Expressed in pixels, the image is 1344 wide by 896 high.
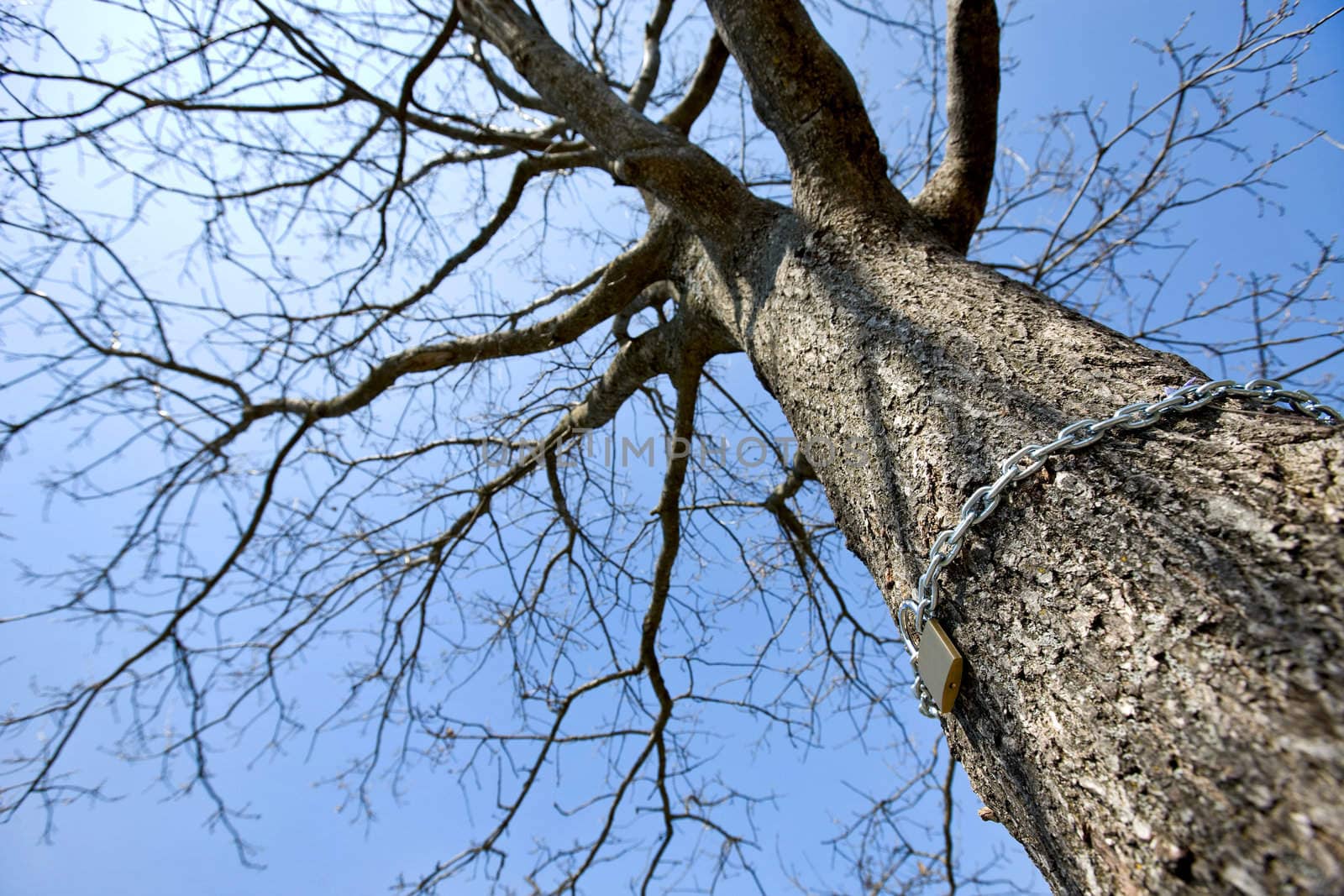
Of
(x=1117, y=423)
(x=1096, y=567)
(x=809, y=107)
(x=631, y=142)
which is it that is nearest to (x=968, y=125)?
(x=809, y=107)

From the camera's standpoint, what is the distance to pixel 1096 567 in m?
0.67

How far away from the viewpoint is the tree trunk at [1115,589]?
496 millimetres

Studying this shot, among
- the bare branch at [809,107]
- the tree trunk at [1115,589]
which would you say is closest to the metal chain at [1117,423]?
the tree trunk at [1115,589]

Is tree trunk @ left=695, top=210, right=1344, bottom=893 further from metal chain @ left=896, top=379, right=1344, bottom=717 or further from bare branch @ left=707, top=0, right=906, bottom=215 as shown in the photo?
bare branch @ left=707, top=0, right=906, bottom=215

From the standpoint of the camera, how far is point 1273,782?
0.48m

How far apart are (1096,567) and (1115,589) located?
0.10ft

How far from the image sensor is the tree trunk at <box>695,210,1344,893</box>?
0.50m

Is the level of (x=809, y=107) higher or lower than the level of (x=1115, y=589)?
higher

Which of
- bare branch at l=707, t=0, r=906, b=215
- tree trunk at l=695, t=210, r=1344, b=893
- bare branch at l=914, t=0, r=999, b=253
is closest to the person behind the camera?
tree trunk at l=695, t=210, r=1344, b=893

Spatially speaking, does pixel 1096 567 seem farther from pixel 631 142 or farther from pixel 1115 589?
pixel 631 142

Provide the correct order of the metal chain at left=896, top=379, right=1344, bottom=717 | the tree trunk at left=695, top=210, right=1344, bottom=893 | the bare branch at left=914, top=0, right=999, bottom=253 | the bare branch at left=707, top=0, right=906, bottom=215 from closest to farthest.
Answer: the tree trunk at left=695, top=210, right=1344, bottom=893 → the metal chain at left=896, top=379, right=1344, bottom=717 → the bare branch at left=707, top=0, right=906, bottom=215 → the bare branch at left=914, top=0, right=999, bottom=253

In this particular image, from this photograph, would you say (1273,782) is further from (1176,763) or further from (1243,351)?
(1243,351)

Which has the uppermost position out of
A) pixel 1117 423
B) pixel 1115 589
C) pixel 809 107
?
pixel 809 107

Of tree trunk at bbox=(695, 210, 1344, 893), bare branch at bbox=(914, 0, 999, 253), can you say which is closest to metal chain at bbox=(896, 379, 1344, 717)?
tree trunk at bbox=(695, 210, 1344, 893)
